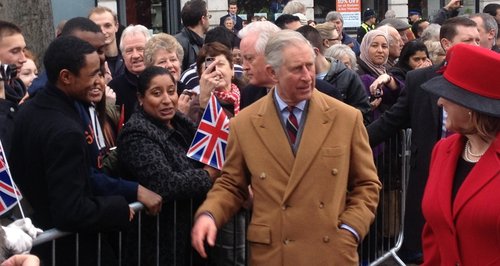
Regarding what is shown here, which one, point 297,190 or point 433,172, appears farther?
point 297,190

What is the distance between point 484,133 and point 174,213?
1983mm

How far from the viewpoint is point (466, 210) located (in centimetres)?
432

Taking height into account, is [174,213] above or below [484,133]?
below

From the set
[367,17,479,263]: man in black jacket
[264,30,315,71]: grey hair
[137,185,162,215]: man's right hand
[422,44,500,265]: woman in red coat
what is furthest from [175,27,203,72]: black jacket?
[422,44,500,265]: woman in red coat

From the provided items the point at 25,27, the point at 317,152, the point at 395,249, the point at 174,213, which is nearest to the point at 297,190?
the point at 317,152

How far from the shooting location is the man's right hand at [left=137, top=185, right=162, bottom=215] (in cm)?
544

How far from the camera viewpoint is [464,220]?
432 cm

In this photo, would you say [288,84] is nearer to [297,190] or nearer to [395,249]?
[297,190]

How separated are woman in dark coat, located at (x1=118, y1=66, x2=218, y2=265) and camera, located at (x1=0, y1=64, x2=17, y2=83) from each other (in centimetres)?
85

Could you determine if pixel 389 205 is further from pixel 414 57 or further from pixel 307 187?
pixel 307 187

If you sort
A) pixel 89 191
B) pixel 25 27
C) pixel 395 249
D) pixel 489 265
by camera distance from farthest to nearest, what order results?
pixel 25 27, pixel 395 249, pixel 89 191, pixel 489 265

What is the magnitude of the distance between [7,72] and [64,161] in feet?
Answer: 6.04

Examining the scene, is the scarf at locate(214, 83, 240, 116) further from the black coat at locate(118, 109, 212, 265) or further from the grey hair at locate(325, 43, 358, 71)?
the grey hair at locate(325, 43, 358, 71)

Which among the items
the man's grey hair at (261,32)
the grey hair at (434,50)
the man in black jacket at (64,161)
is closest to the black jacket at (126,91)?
the man's grey hair at (261,32)
